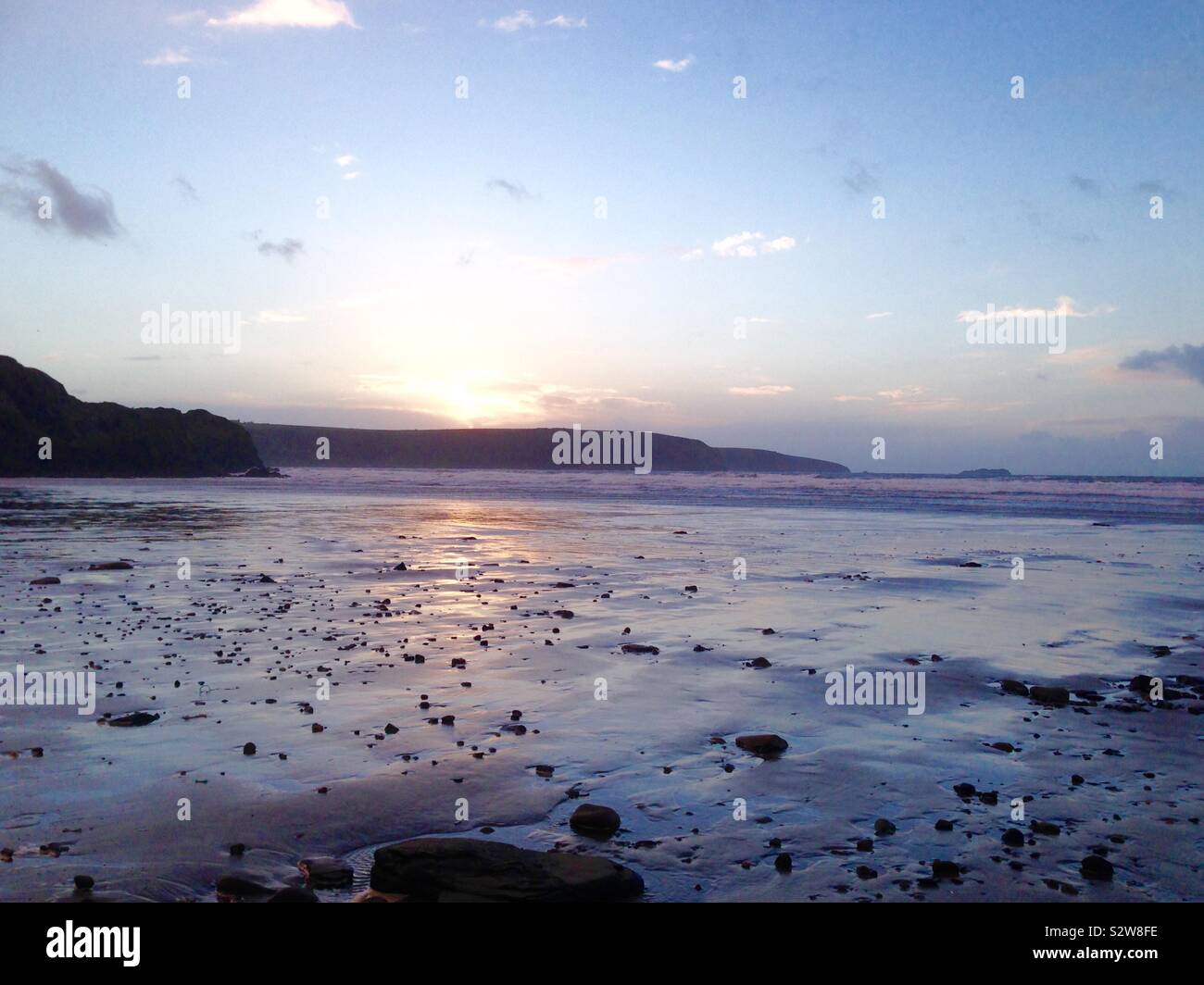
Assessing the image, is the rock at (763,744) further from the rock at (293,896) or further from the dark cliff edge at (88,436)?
the dark cliff edge at (88,436)

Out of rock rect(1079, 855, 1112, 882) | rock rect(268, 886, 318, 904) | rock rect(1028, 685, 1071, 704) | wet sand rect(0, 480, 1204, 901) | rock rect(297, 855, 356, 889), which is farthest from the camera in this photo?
rock rect(1028, 685, 1071, 704)

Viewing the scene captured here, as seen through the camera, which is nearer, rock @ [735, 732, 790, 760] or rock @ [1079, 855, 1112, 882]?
rock @ [1079, 855, 1112, 882]

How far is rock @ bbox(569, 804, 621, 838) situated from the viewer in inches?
281

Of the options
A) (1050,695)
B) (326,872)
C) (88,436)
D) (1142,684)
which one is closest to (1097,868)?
(1050,695)

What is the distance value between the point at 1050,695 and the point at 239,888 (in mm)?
10116

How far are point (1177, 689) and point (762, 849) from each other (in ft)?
27.9

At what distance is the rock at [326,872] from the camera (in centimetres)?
616

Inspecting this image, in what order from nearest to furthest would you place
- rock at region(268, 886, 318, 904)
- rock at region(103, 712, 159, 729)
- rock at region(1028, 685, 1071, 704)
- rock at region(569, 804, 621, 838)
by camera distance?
rock at region(268, 886, 318, 904) → rock at region(569, 804, 621, 838) → rock at region(103, 712, 159, 729) → rock at region(1028, 685, 1071, 704)

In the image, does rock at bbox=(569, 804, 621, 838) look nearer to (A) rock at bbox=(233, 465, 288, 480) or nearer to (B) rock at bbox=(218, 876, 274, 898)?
(B) rock at bbox=(218, 876, 274, 898)

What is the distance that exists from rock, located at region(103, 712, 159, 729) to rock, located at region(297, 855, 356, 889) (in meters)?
4.52

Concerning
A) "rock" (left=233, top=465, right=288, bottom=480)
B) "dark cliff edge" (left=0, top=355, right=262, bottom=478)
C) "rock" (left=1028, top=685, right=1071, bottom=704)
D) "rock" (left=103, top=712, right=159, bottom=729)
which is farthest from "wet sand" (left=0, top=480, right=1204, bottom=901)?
"rock" (left=233, top=465, right=288, bottom=480)
